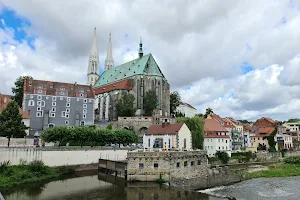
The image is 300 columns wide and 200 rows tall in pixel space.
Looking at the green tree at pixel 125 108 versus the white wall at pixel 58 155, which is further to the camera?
the green tree at pixel 125 108

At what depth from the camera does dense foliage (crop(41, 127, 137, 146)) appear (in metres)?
46.2

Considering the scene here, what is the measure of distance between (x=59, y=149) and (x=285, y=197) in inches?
1248

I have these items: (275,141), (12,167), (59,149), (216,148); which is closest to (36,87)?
(59,149)

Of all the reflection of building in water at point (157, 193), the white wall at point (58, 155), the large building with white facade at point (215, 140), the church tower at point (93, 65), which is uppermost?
the church tower at point (93, 65)

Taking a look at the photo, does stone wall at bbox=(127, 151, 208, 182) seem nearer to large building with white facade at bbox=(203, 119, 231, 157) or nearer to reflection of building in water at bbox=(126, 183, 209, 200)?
reflection of building in water at bbox=(126, 183, 209, 200)

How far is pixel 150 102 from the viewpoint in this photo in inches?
3270

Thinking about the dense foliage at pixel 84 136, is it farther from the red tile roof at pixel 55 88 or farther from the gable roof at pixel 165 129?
the red tile roof at pixel 55 88

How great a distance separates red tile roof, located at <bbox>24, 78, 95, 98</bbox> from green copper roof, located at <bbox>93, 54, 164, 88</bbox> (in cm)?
2371

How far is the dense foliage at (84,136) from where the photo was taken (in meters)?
46.2

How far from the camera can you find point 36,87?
69.1 m

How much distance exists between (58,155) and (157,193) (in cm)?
1941

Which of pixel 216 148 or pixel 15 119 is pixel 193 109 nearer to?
pixel 216 148

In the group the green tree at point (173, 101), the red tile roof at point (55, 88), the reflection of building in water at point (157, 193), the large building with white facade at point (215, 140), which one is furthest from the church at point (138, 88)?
the reflection of building in water at point (157, 193)

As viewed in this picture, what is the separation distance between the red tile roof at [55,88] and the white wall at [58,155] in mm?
31006
